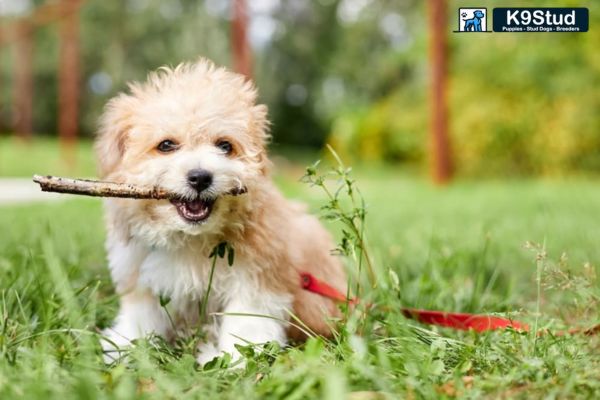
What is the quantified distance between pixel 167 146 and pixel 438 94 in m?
9.24

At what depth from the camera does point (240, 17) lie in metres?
12.6

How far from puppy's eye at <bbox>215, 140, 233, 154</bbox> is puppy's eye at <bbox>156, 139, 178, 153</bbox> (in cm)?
18

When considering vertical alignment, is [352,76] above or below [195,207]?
above

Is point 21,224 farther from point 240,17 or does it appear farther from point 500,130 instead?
point 500,130

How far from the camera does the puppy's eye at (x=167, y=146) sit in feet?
9.57

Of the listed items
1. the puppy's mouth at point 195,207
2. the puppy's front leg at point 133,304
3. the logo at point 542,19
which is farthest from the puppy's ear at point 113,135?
the logo at point 542,19

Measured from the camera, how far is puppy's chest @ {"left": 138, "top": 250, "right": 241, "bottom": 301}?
287cm

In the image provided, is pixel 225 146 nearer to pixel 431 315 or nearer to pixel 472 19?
pixel 431 315

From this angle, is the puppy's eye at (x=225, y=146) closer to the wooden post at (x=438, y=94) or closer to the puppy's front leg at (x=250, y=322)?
the puppy's front leg at (x=250, y=322)

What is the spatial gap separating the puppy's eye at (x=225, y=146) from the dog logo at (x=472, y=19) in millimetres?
2299

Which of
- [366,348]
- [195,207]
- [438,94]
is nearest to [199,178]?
[195,207]

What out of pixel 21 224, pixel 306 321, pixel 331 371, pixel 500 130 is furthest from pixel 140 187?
pixel 500 130

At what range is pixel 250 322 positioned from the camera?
283cm

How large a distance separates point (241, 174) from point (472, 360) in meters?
1.15
